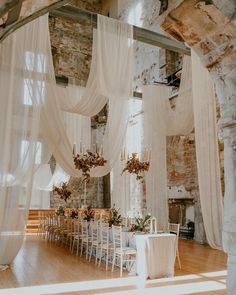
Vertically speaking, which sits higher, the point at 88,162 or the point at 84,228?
the point at 88,162

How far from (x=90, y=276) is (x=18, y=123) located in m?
2.57

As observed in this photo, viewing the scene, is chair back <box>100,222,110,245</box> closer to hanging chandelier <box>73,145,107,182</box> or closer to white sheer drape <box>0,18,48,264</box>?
hanging chandelier <box>73,145,107,182</box>

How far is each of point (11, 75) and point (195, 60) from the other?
128 inches

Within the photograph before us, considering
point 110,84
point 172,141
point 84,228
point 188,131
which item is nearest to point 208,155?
point 188,131

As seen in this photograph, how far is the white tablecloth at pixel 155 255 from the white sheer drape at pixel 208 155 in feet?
2.86

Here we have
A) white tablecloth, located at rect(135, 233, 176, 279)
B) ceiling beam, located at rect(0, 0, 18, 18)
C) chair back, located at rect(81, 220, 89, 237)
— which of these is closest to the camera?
ceiling beam, located at rect(0, 0, 18, 18)

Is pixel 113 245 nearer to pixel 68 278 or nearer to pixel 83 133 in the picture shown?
pixel 68 278

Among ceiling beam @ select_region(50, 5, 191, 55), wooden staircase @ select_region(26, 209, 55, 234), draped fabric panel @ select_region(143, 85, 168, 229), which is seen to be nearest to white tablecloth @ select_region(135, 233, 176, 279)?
draped fabric panel @ select_region(143, 85, 168, 229)

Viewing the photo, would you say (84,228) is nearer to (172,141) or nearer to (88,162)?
(88,162)

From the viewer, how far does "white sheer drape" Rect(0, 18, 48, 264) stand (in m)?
4.50

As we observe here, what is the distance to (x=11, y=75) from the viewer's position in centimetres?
459

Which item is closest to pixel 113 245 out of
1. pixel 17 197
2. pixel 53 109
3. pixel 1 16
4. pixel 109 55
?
pixel 17 197

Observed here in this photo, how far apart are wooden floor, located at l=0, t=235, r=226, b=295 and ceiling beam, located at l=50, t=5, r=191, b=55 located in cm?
433

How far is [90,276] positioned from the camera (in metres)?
5.09
